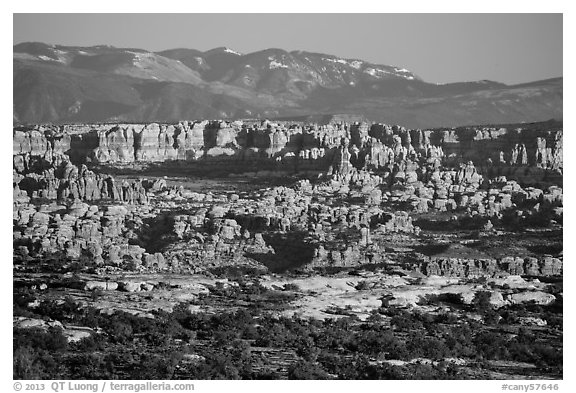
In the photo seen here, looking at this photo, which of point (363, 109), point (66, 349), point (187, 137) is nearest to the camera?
point (66, 349)

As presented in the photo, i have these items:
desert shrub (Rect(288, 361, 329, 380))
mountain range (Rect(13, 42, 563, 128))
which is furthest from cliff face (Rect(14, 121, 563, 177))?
mountain range (Rect(13, 42, 563, 128))

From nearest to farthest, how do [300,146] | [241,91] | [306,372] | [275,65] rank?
[306,372] → [300,146] → [241,91] → [275,65]

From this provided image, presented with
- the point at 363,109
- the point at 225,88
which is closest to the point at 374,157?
the point at 363,109

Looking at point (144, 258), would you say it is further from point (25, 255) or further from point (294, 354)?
point (294, 354)

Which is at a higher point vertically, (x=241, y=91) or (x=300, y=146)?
(x=241, y=91)

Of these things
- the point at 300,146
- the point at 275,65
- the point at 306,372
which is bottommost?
the point at 306,372

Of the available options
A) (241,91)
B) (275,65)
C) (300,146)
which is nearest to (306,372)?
(300,146)

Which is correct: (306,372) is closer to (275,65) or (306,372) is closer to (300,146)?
(300,146)

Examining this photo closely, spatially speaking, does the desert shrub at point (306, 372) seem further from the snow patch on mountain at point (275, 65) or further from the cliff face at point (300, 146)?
the snow patch on mountain at point (275, 65)

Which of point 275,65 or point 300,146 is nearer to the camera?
point 300,146
